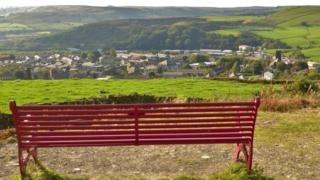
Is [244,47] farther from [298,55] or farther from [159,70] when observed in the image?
[159,70]

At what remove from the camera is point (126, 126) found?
7457 millimetres

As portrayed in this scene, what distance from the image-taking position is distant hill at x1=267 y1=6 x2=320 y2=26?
124 m

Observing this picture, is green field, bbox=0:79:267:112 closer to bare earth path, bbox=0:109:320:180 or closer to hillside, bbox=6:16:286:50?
bare earth path, bbox=0:109:320:180

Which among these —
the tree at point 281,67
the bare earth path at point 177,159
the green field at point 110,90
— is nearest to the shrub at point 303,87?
the green field at point 110,90

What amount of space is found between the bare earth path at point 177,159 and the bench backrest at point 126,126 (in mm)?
649

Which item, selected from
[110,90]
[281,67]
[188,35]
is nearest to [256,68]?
[281,67]

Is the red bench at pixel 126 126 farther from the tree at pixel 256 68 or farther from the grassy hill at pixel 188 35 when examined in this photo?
the grassy hill at pixel 188 35

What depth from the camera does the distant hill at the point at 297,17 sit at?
124 metres

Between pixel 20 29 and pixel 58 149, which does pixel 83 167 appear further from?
pixel 20 29

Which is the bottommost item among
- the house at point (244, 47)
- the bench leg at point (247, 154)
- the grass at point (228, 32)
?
the house at point (244, 47)

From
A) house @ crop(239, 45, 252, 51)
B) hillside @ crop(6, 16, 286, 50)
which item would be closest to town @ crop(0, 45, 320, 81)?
house @ crop(239, 45, 252, 51)

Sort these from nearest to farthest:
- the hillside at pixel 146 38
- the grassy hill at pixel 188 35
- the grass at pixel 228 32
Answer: the grassy hill at pixel 188 35
the hillside at pixel 146 38
the grass at pixel 228 32

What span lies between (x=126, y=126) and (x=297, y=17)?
135593 mm

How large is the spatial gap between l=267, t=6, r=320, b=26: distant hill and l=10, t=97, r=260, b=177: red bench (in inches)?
4637
